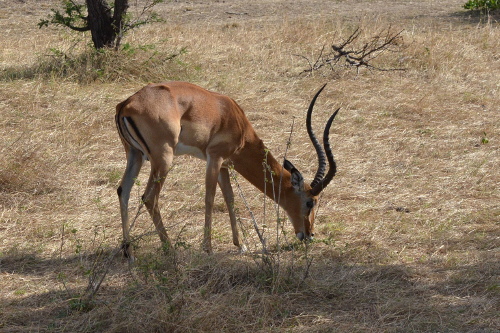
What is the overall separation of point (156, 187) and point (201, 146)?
0.50 metres

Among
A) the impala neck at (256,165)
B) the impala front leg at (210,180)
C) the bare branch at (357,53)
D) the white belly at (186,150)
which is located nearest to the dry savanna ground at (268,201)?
the bare branch at (357,53)

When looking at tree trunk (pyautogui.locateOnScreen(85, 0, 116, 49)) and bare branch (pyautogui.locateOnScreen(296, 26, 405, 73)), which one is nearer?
tree trunk (pyautogui.locateOnScreen(85, 0, 116, 49))

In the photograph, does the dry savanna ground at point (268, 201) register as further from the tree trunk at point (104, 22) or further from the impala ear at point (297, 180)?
the impala ear at point (297, 180)

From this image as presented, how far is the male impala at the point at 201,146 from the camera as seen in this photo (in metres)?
5.18

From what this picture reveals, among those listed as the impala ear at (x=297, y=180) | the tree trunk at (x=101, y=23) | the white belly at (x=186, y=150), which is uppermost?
the tree trunk at (x=101, y=23)

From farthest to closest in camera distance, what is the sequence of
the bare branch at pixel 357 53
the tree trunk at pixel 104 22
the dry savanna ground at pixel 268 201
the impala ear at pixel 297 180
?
1. the bare branch at pixel 357 53
2. the tree trunk at pixel 104 22
3. the impala ear at pixel 297 180
4. the dry savanna ground at pixel 268 201

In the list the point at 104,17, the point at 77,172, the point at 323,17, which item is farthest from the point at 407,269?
the point at 323,17

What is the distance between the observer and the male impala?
518 centimetres

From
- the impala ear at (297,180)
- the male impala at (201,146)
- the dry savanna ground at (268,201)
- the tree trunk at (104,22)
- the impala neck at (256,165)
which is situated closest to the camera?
the dry savanna ground at (268,201)

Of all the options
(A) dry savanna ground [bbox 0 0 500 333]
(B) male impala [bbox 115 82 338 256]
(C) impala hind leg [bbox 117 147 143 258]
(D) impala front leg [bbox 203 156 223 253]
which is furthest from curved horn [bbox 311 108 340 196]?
(C) impala hind leg [bbox 117 147 143 258]

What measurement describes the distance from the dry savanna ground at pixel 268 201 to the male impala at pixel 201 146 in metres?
0.29

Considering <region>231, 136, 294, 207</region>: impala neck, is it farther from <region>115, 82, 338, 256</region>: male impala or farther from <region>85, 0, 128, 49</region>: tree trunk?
<region>85, 0, 128, 49</region>: tree trunk

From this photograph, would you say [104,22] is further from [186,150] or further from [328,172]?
[328,172]

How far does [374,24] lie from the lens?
13.6m
